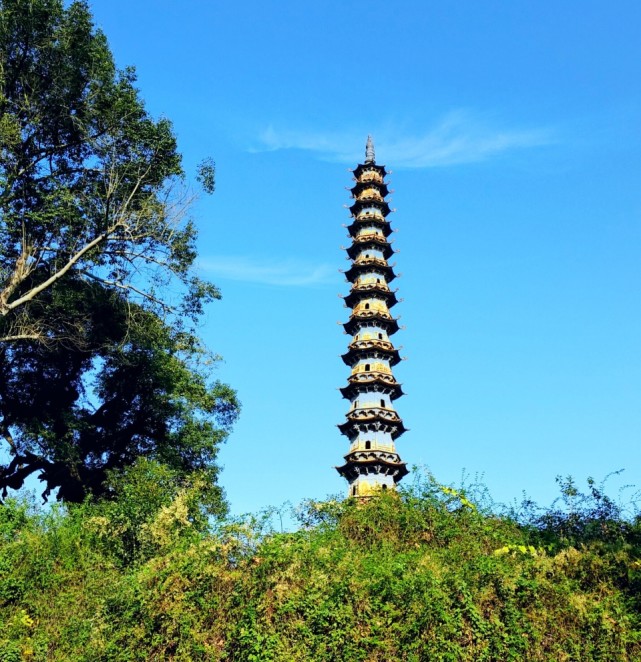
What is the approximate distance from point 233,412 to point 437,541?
42.0 ft

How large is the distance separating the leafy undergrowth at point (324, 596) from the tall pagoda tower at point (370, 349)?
57.6 ft

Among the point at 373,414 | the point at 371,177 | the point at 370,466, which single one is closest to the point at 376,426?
the point at 373,414

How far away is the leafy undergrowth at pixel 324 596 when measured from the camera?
756cm

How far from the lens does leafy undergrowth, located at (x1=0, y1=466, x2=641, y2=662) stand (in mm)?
7562

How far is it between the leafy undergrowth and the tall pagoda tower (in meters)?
17.6

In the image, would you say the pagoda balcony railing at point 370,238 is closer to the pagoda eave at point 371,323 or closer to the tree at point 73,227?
the pagoda eave at point 371,323

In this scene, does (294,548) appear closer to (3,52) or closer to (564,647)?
(564,647)

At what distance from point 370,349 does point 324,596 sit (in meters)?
23.9

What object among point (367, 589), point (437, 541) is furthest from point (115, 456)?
point (367, 589)

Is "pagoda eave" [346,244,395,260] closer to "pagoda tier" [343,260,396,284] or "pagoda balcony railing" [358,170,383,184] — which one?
"pagoda tier" [343,260,396,284]

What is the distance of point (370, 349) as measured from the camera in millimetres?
31609

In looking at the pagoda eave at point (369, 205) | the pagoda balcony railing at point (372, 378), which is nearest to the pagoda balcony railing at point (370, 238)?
the pagoda eave at point (369, 205)

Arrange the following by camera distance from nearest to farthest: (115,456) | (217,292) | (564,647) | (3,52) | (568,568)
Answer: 1. (564,647)
2. (568,568)
3. (3,52)
4. (217,292)
5. (115,456)

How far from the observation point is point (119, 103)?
16688mm
